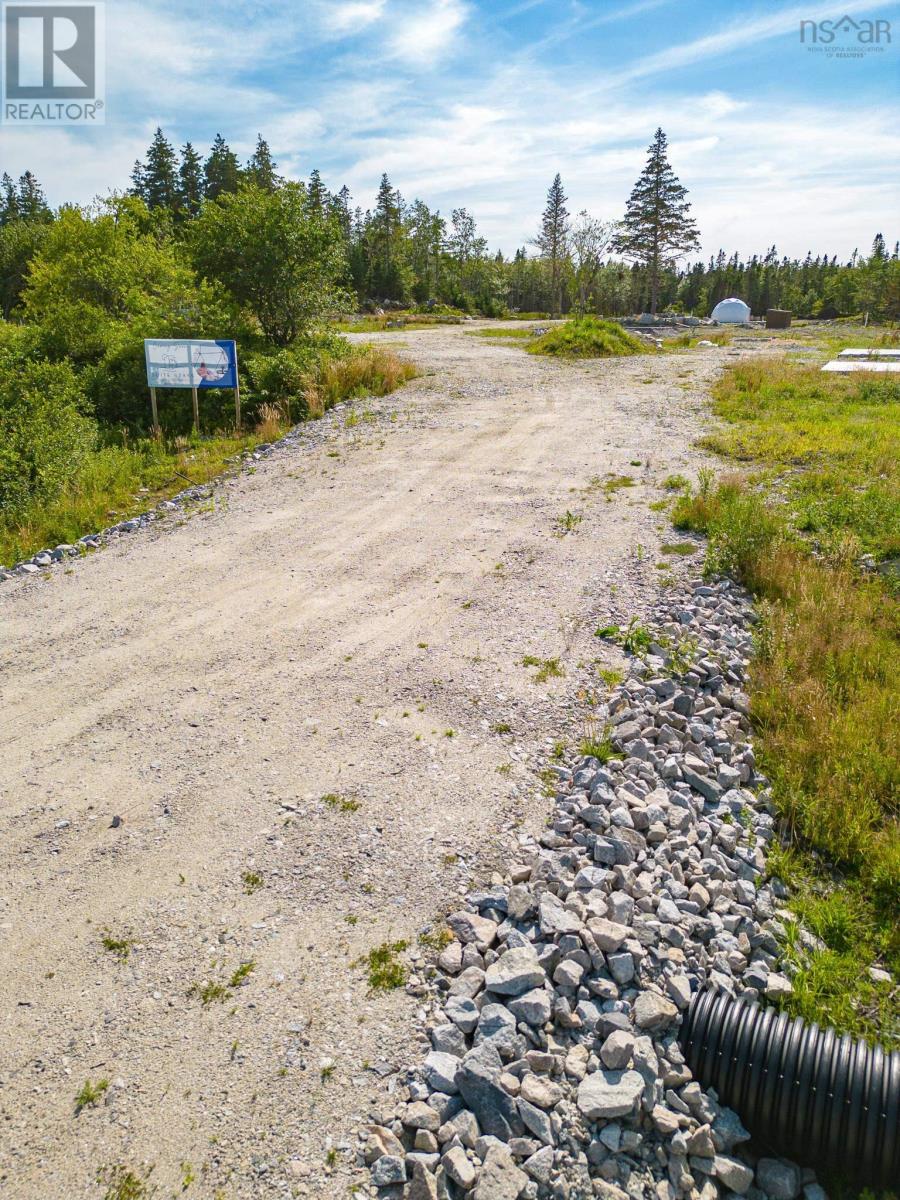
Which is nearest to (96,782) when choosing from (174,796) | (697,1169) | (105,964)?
(174,796)

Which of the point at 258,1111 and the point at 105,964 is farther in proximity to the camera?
the point at 105,964

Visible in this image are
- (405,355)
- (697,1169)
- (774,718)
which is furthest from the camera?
(405,355)

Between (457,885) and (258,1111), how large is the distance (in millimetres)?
1490

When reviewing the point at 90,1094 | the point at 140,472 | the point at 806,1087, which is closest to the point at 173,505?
the point at 140,472

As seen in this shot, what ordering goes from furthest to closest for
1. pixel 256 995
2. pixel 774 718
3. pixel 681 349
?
pixel 681 349
pixel 774 718
pixel 256 995

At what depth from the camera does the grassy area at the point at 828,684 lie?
3945mm

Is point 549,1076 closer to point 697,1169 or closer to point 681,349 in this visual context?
point 697,1169

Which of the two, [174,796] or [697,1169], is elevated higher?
[174,796]

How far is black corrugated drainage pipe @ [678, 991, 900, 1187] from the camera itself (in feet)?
10.1

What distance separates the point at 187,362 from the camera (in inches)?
530

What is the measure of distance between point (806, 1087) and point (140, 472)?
38.6ft

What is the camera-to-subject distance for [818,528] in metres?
8.98

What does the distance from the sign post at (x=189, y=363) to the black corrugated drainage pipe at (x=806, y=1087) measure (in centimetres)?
1306

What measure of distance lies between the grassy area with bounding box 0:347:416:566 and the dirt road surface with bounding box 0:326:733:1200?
3.49 ft
